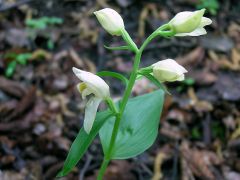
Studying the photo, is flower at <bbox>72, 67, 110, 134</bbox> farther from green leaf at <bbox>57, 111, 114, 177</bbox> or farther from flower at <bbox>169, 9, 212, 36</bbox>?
flower at <bbox>169, 9, 212, 36</bbox>

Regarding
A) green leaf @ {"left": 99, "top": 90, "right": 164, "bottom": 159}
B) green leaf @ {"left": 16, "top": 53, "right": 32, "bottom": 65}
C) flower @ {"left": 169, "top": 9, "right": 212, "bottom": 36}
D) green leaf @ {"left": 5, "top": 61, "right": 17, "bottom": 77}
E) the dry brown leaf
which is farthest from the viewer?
green leaf @ {"left": 16, "top": 53, "right": 32, "bottom": 65}

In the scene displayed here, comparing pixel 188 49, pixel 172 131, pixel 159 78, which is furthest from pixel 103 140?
pixel 188 49

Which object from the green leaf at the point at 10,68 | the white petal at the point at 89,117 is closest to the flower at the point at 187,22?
the white petal at the point at 89,117

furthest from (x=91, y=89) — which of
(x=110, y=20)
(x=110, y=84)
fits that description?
(x=110, y=84)

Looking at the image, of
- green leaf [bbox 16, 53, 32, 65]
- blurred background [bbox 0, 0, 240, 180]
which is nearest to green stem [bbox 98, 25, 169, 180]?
blurred background [bbox 0, 0, 240, 180]

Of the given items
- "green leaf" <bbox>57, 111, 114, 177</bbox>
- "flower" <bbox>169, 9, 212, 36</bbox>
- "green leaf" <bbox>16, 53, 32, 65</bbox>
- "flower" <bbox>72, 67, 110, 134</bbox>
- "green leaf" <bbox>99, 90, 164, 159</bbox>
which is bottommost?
"green leaf" <bbox>16, 53, 32, 65</bbox>

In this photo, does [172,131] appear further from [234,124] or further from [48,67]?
[48,67]

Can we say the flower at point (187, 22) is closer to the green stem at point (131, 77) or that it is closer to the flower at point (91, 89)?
the green stem at point (131, 77)

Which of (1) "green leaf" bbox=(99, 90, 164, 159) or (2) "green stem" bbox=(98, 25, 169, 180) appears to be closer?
(2) "green stem" bbox=(98, 25, 169, 180)
